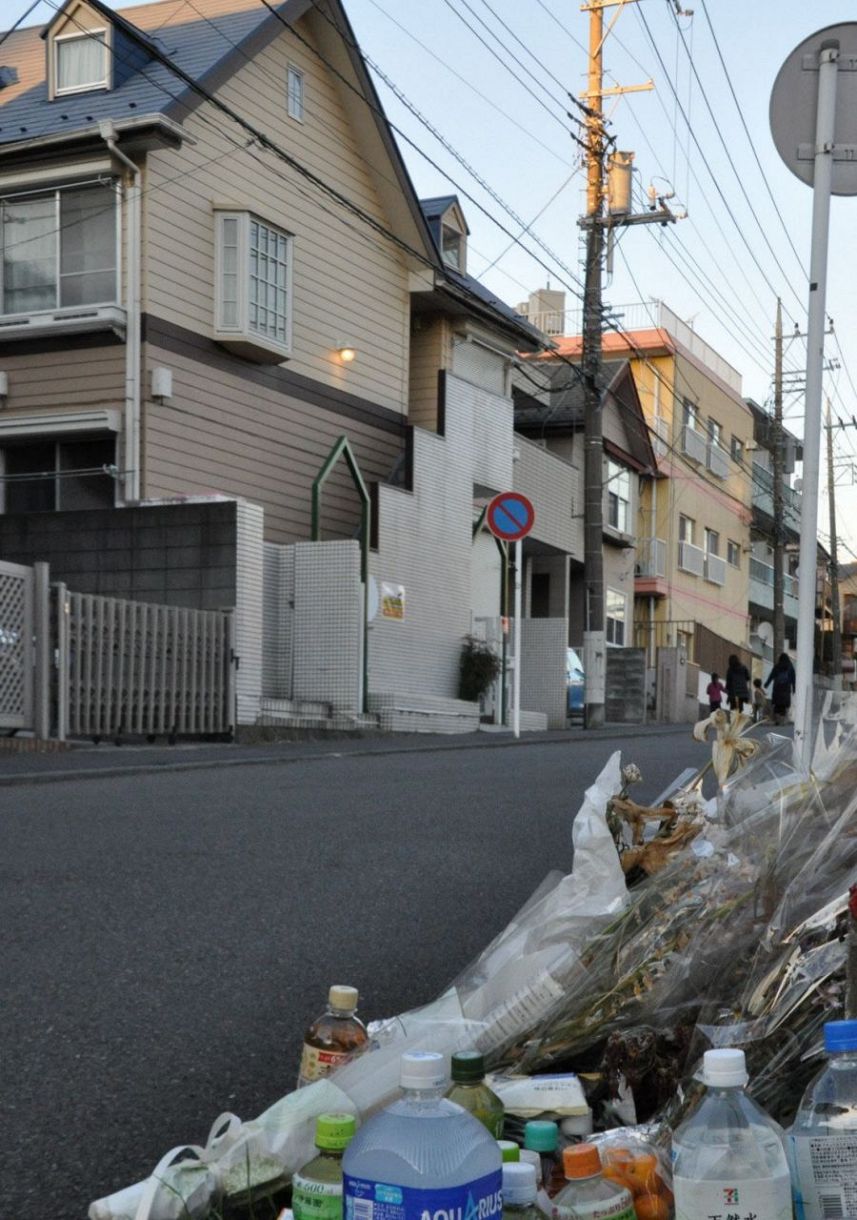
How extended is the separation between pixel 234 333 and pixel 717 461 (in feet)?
94.1

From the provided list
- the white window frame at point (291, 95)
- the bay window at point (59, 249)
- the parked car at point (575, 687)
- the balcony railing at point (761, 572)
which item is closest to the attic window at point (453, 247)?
the white window frame at point (291, 95)

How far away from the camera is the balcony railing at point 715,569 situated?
46.2 metres

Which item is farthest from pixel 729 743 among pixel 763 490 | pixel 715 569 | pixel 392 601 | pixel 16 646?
pixel 763 490

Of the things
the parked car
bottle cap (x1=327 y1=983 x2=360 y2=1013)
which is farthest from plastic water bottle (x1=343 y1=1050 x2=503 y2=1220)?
the parked car

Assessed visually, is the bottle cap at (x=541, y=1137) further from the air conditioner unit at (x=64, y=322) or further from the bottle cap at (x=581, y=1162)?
the air conditioner unit at (x=64, y=322)

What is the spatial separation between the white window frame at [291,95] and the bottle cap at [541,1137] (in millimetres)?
21999

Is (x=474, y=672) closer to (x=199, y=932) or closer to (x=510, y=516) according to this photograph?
(x=510, y=516)

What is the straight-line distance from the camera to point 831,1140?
213cm

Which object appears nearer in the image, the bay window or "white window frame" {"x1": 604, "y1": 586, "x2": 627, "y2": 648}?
the bay window

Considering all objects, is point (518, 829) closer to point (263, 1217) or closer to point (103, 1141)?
point (103, 1141)

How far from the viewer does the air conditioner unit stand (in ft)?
63.5

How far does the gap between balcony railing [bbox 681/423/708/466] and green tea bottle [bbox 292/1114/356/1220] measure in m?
41.9

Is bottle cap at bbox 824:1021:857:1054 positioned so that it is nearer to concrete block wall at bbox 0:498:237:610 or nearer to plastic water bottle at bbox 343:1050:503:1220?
plastic water bottle at bbox 343:1050:503:1220

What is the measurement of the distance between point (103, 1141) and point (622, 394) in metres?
35.3
